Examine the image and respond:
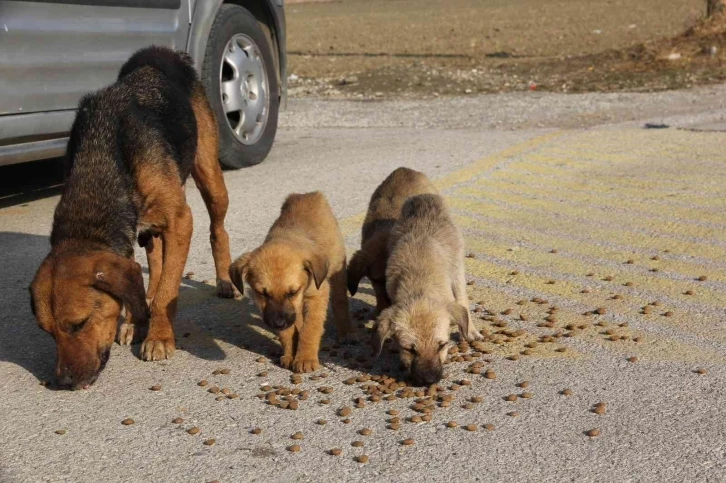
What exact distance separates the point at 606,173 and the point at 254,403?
5715 millimetres

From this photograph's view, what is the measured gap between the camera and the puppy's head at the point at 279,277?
5152 millimetres

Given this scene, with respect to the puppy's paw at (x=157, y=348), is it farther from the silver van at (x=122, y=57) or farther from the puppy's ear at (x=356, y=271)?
the silver van at (x=122, y=57)

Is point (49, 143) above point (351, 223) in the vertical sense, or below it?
above

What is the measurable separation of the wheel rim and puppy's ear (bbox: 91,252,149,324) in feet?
16.2

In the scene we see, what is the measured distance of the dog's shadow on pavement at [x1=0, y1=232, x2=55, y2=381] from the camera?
5.45m

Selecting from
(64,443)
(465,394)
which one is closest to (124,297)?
(64,443)

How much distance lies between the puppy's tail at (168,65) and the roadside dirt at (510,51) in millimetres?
9430

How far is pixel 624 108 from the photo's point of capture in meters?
13.6

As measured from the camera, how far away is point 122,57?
856 centimetres

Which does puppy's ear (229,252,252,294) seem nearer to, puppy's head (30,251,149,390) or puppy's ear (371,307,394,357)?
puppy's head (30,251,149,390)

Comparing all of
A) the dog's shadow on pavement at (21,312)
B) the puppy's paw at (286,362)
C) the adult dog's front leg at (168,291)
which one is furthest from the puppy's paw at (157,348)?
the puppy's paw at (286,362)

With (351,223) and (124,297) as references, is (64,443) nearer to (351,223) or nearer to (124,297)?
(124,297)

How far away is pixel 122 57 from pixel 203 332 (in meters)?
3.62

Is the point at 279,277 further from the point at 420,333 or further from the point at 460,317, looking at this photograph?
the point at 460,317
